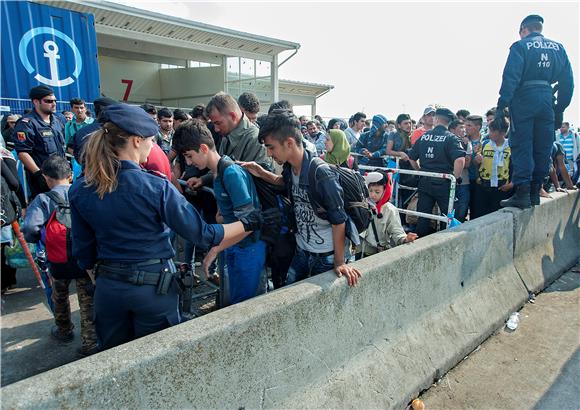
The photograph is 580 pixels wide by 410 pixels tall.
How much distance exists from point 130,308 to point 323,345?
43.6 inches

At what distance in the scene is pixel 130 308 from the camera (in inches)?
82.5

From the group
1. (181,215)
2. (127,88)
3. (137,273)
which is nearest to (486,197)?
A: (181,215)

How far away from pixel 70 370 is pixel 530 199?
491 cm

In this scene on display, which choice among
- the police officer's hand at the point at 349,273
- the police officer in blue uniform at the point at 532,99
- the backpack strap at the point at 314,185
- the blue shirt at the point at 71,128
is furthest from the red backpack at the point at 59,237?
the police officer in blue uniform at the point at 532,99

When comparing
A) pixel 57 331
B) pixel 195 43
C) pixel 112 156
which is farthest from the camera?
pixel 195 43

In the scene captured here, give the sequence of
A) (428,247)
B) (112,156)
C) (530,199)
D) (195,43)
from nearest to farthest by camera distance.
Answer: (112,156) < (428,247) < (530,199) < (195,43)

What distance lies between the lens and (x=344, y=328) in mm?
2408

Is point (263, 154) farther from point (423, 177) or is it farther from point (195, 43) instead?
point (195, 43)

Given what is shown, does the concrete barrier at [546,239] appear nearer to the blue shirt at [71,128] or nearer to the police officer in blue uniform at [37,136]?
the police officer in blue uniform at [37,136]

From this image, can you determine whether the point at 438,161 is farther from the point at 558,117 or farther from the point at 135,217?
the point at 135,217

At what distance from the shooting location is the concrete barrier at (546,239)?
4355 millimetres

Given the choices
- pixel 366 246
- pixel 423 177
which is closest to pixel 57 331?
pixel 366 246

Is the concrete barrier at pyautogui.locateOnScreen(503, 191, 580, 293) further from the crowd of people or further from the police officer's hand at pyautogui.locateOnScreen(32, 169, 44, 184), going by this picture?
the police officer's hand at pyautogui.locateOnScreen(32, 169, 44, 184)

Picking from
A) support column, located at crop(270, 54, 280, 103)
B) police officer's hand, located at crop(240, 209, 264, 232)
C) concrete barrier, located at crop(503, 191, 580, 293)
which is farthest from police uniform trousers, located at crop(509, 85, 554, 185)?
support column, located at crop(270, 54, 280, 103)
